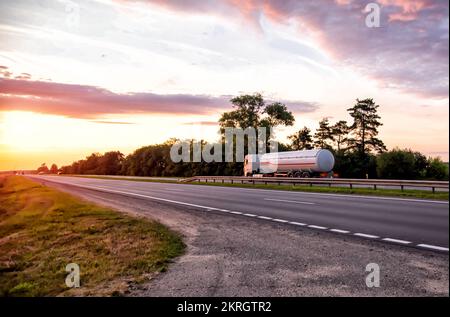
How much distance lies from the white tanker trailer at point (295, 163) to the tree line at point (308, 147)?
1293mm

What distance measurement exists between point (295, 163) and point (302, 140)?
58.3 ft

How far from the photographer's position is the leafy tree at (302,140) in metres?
52.8

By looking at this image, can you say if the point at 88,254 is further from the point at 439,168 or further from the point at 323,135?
the point at 323,135

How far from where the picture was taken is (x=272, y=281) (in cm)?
577

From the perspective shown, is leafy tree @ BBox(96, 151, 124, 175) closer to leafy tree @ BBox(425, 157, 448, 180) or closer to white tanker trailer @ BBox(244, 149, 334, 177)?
white tanker trailer @ BBox(244, 149, 334, 177)

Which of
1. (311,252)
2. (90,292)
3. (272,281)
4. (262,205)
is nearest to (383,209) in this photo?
(262,205)

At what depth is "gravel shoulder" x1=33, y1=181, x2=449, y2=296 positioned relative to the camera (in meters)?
5.35

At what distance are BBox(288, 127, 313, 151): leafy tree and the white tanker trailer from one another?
1169 cm

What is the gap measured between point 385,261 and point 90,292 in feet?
17.8

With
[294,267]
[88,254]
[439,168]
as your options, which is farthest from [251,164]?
[439,168]

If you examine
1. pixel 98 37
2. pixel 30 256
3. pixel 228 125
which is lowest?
pixel 30 256

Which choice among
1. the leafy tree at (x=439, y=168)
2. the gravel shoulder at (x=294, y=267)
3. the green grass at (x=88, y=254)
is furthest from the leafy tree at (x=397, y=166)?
the green grass at (x=88, y=254)
